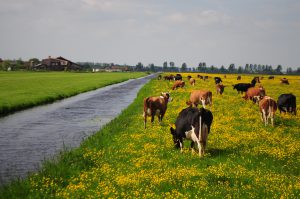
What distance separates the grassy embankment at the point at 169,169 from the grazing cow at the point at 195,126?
651mm

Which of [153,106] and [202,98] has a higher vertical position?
[153,106]

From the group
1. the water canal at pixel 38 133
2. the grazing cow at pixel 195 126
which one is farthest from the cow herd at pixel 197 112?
the water canal at pixel 38 133

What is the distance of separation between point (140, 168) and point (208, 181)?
8.89 ft

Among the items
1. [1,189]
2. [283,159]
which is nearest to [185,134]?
[283,159]

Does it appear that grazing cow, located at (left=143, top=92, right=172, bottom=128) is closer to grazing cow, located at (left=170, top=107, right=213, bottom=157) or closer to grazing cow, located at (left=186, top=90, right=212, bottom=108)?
grazing cow, located at (left=170, top=107, right=213, bottom=157)

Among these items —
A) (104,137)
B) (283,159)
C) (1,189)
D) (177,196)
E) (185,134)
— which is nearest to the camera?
(177,196)

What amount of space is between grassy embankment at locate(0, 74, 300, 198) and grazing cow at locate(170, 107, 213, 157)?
65cm

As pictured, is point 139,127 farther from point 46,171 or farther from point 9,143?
point 46,171

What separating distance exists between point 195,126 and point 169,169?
2.42 m

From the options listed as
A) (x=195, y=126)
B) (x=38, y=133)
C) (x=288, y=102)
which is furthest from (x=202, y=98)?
(x=195, y=126)

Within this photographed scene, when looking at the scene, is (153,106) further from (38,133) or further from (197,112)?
(197,112)

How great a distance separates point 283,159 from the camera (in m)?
13.8

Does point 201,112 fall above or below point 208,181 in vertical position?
above

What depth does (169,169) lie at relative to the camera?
40.8 ft
